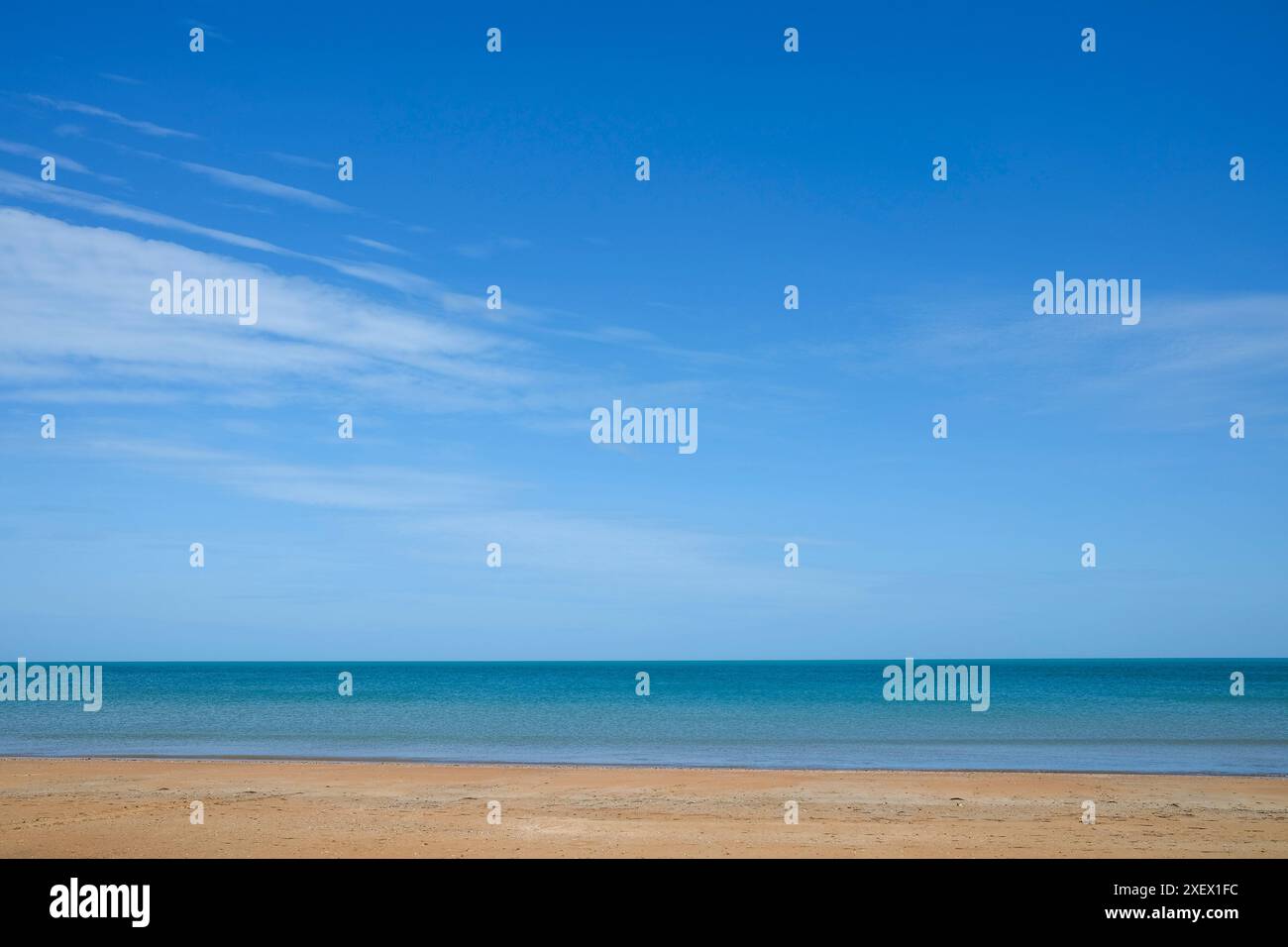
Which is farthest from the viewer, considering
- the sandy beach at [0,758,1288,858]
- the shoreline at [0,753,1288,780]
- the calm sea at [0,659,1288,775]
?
the calm sea at [0,659,1288,775]

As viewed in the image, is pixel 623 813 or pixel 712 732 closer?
pixel 623 813

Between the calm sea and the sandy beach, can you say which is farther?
the calm sea

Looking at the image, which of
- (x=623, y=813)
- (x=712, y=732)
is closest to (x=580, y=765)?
(x=623, y=813)

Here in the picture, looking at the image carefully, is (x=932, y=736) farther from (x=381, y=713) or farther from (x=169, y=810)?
(x=381, y=713)

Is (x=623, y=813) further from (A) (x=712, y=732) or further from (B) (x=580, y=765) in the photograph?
(A) (x=712, y=732)

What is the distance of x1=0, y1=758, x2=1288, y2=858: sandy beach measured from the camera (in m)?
14.2

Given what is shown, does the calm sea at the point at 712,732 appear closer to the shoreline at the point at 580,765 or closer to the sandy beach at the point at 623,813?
the shoreline at the point at 580,765

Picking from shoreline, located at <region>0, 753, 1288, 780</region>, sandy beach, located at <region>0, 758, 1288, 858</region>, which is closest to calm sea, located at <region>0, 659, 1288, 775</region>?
Result: shoreline, located at <region>0, 753, 1288, 780</region>

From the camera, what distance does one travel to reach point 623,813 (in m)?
17.3

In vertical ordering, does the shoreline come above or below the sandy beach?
below

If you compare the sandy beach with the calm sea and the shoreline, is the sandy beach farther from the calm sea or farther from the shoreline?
the calm sea

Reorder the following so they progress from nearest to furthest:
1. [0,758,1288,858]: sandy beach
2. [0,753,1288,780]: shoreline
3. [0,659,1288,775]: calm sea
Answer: [0,758,1288,858]: sandy beach < [0,753,1288,780]: shoreline < [0,659,1288,775]: calm sea

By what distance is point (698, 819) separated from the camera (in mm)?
16656
